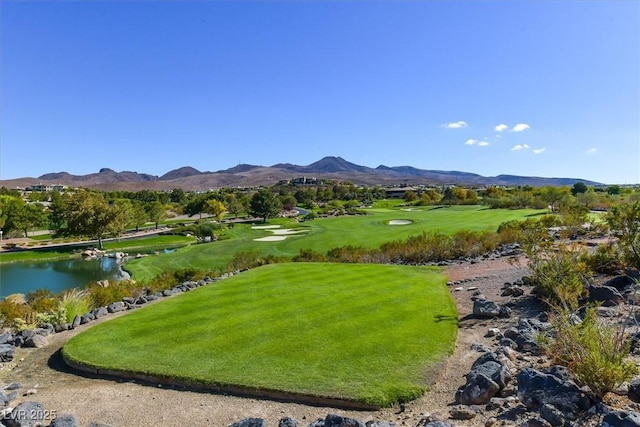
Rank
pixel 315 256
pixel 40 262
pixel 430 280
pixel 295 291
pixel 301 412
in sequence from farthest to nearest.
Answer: pixel 40 262, pixel 315 256, pixel 430 280, pixel 295 291, pixel 301 412

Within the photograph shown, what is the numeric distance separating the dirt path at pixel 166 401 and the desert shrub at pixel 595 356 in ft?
4.96

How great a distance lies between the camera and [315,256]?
24406 mm

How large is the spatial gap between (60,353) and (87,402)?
3.25 metres

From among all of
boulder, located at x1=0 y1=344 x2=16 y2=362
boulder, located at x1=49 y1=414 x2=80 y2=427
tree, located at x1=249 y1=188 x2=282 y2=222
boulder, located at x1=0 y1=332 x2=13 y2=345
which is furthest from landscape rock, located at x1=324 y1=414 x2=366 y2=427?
tree, located at x1=249 y1=188 x2=282 y2=222

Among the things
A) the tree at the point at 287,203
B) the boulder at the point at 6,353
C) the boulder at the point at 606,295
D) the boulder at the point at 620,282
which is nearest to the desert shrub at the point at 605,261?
the boulder at the point at 620,282

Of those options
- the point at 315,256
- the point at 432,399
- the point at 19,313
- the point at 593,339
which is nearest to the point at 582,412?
the point at 593,339

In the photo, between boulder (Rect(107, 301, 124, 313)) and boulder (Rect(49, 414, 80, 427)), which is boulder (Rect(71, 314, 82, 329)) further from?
boulder (Rect(49, 414, 80, 427))

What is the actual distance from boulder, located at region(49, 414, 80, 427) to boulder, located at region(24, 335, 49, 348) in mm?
5008

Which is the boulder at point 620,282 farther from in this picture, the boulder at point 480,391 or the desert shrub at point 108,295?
the desert shrub at point 108,295

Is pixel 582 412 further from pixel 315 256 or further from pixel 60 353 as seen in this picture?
pixel 315 256

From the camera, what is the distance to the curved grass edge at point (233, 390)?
6754 millimetres

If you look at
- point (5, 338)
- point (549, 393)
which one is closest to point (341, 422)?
point (549, 393)

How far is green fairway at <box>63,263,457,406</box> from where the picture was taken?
745cm

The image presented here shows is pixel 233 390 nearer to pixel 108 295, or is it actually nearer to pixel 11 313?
pixel 108 295
